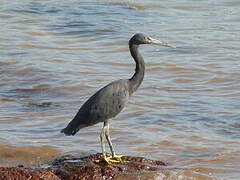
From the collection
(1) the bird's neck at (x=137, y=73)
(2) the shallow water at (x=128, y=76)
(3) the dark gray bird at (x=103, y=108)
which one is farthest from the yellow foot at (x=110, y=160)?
(1) the bird's neck at (x=137, y=73)

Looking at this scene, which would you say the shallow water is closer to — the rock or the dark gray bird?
the rock

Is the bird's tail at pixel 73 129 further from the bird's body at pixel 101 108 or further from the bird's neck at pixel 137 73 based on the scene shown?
the bird's neck at pixel 137 73

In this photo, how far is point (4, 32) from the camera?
15391mm

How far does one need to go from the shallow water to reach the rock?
1.60 feet

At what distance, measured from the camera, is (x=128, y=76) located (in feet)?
38.2

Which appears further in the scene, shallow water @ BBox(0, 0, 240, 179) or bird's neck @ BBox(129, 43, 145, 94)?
shallow water @ BBox(0, 0, 240, 179)

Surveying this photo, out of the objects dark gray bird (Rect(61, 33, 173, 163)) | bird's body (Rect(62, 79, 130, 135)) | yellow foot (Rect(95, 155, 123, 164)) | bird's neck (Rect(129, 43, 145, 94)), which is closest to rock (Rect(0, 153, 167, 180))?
yellow foot (Rect(95, 155, 123, 164))

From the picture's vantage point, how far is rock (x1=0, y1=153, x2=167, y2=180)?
5641 mm

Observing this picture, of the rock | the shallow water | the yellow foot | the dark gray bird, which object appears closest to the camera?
the rock

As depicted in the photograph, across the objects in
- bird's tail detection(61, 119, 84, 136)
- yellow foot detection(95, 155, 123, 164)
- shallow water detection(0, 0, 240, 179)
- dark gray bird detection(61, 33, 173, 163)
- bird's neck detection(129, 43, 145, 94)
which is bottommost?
shallow water detection(0, 0, 240, 179)

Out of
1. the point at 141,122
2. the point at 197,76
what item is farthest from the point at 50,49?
the point at 141,122

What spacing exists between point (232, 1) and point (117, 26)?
401 cm

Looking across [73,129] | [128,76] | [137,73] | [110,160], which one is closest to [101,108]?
[73,129]

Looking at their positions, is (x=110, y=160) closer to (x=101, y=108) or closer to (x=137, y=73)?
(x=101, y=108)
